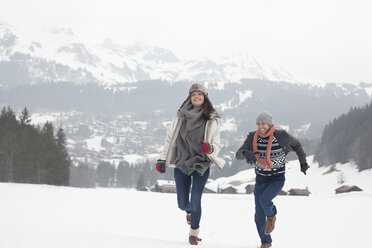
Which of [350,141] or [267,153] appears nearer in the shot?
[267,153]

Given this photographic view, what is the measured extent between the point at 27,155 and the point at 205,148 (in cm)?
4135

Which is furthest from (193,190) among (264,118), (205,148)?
(264,118)

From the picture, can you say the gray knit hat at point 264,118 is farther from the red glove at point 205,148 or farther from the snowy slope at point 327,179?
the snowy slope at point 327,179

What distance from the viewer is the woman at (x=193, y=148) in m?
6.56

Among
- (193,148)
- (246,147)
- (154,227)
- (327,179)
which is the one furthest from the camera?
(327,179)

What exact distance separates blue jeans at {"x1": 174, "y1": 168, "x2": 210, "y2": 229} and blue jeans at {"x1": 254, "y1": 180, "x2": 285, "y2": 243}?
1.04m

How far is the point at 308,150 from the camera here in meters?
173

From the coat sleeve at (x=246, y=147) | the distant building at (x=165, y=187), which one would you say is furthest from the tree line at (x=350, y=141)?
the coat sleeve at (x=246, y=147)

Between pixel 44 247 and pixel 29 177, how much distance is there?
4347 centimetres

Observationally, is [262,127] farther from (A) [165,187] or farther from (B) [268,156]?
(A) [165,187]

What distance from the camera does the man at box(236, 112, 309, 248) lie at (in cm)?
682

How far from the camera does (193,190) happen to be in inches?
266

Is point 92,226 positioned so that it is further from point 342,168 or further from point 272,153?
point 342,168

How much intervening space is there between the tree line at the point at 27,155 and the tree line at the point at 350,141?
77.6 meters
